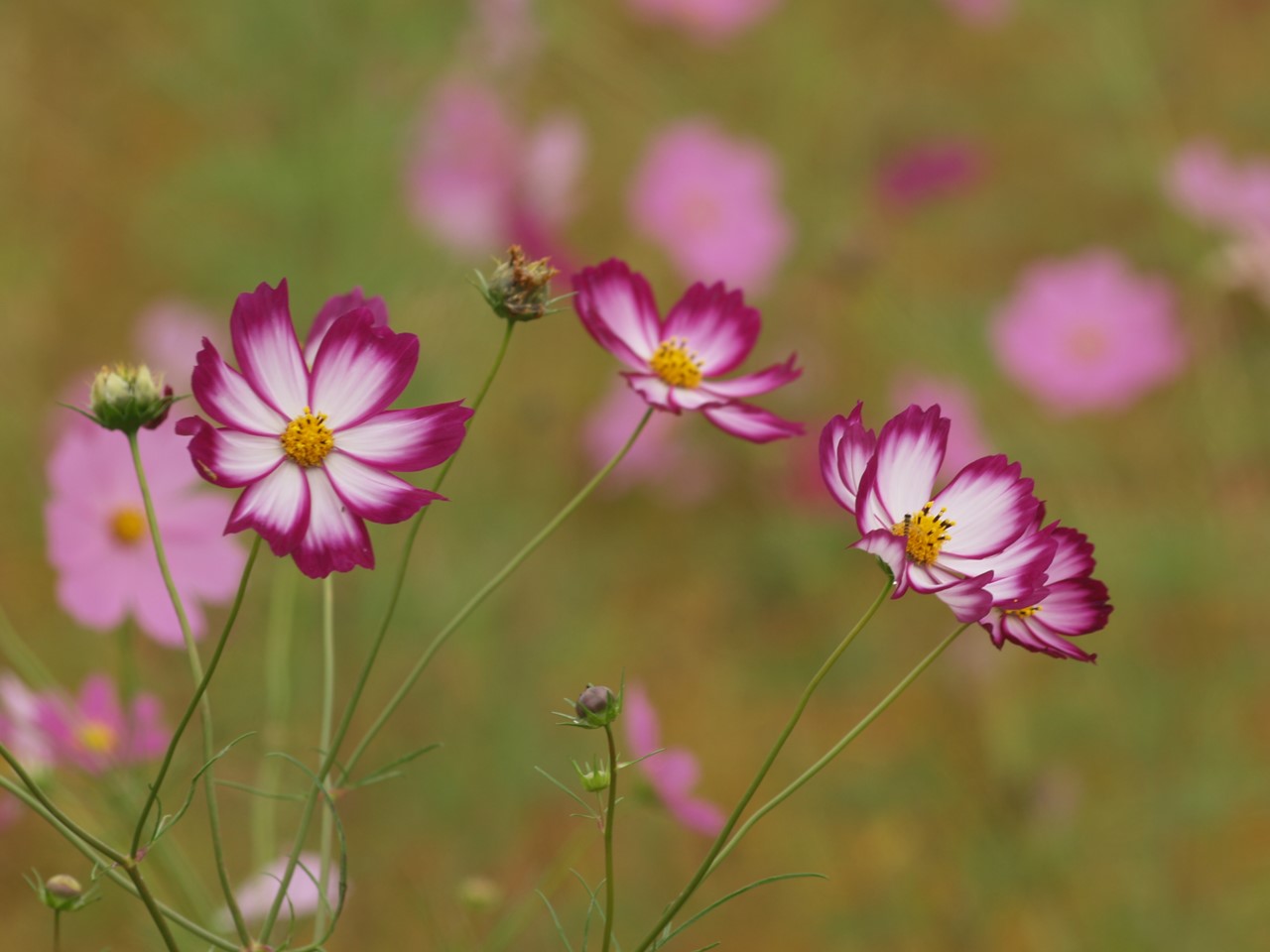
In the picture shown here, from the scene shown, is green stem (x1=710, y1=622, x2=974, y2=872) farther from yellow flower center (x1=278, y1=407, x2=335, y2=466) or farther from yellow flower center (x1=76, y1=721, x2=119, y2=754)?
yellow flower center (x1=76, y1=721, x2=119, y2=754)

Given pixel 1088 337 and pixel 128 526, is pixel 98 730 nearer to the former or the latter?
pixel 128 526

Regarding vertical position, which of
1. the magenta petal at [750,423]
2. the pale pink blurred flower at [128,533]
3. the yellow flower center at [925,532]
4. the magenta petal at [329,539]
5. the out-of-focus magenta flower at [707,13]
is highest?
the out-of-focus magenta flower at [707,13]

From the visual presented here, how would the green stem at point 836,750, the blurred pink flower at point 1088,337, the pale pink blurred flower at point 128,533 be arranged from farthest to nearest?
the blurred pink flower at point 1088,337 < the pale pink blurred flower at point 128,533 < the green stem at point 836,750

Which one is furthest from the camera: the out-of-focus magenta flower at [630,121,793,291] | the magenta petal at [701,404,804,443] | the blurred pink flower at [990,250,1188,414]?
the out-of-focus magenta flower at [630,121,793,291]

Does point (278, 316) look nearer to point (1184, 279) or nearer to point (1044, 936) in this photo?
point (1044, 936)

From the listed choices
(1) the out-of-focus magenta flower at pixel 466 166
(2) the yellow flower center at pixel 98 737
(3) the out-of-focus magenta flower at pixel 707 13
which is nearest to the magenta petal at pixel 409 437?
(2) the yellow flower center at pixel 98 737

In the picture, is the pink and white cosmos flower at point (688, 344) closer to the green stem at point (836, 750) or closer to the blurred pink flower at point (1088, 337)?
the green stem at point (836, 750)

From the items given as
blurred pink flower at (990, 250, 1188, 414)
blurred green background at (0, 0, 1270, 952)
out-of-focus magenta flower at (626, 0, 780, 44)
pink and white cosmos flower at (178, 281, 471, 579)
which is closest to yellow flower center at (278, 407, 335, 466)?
pink and white cosmos flower at (178, 281, 471, 579)
